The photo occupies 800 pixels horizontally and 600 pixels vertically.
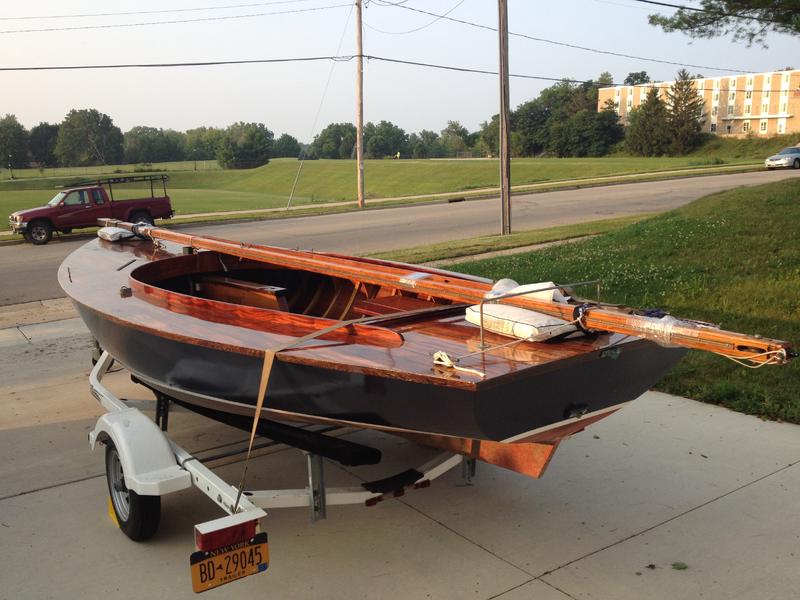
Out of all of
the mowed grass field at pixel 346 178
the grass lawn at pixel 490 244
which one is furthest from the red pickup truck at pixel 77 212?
the mowed grass field at pixel 346 178

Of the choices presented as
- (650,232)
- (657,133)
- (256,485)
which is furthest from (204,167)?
(256,485)

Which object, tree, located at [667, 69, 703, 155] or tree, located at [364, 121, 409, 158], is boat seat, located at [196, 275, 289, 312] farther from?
tree, located at [364, 121, 409, 158]

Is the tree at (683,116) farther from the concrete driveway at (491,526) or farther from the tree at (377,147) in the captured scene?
the concrete driveway at (491,526)

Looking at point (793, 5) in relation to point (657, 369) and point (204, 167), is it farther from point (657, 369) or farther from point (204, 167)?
point (204, 167)

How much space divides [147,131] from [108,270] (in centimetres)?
10979

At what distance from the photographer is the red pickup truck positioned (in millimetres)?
17750

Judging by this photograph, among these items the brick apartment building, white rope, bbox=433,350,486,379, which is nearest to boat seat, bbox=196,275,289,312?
white rope, bbox=433,350,486,379

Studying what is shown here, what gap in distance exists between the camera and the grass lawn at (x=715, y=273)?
18.1 feet

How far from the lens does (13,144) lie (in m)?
87.5

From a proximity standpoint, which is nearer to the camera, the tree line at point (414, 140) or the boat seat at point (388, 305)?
the boat seat at point (388, 305)

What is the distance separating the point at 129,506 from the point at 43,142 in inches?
3862

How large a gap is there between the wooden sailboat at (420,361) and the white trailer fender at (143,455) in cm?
35

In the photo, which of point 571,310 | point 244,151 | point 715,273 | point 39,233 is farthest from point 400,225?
point 244,151

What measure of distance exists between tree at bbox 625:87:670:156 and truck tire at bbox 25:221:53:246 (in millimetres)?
61606
